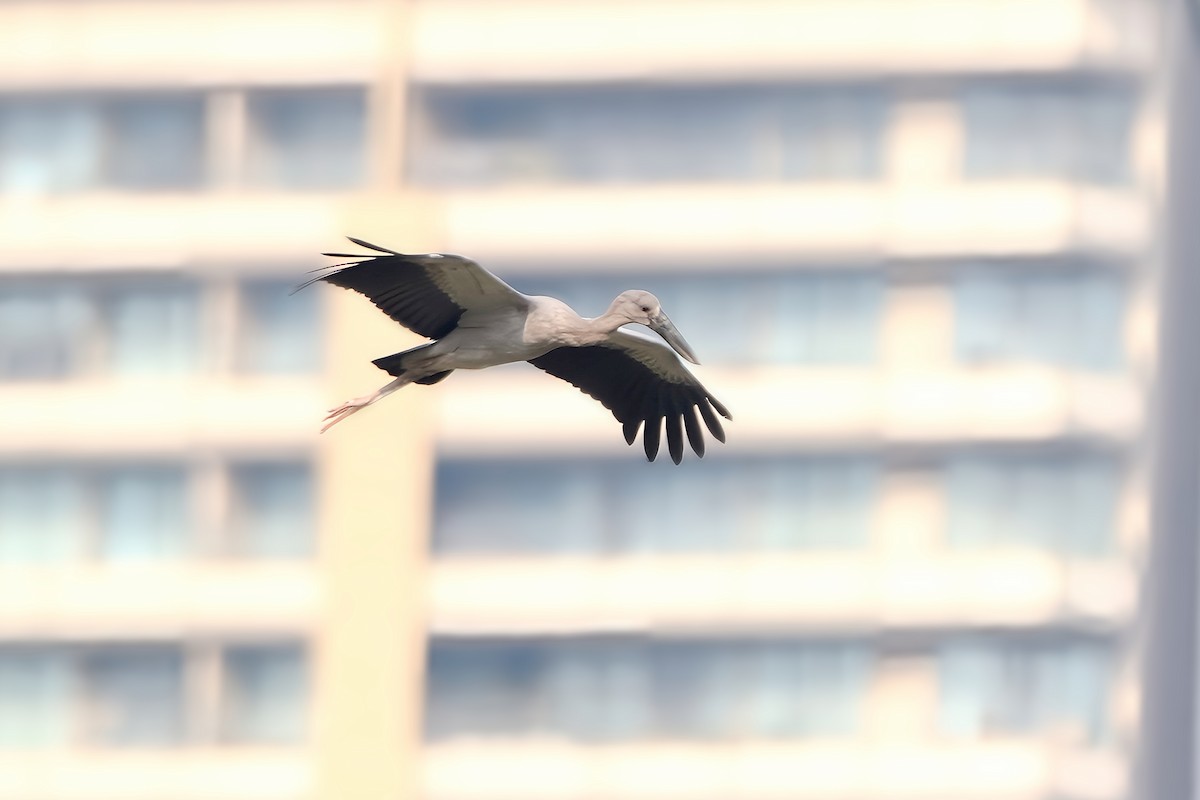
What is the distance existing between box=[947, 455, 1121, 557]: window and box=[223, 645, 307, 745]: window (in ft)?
26.8

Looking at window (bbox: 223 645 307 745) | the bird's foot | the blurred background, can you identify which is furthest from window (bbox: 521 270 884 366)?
the bird's foot

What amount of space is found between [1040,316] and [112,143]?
39.1 ft

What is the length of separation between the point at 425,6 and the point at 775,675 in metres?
9.44

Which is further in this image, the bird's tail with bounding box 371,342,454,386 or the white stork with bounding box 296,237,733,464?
the bird's tail with bounding box 371,342,454,386

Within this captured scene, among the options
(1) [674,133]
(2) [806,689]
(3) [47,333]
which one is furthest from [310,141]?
(2) [806,689]

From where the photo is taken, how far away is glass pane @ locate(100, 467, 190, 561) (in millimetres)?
23891

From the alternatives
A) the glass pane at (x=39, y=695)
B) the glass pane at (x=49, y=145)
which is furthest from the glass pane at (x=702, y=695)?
the glass pane at (x=49, y=145)

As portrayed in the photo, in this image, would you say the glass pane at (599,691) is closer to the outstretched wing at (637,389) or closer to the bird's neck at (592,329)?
the outstretched wing at (637,389)

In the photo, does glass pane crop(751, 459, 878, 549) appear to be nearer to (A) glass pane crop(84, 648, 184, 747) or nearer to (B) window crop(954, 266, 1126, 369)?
(B) window crop(954, 266, 1126, 369)

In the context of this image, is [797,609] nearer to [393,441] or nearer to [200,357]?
[393,441]

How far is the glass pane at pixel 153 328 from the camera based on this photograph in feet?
80.0

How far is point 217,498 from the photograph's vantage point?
23.6m

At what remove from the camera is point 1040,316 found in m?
24.0

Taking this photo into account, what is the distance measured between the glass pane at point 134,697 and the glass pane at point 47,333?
3.71 m
